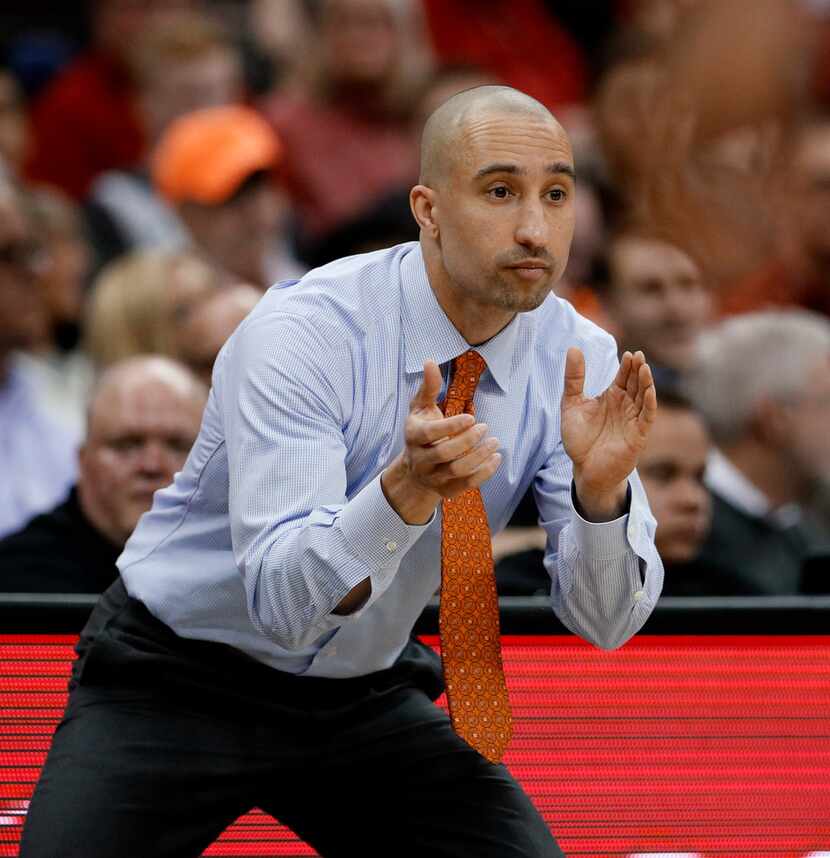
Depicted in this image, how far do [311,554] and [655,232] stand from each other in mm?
3335

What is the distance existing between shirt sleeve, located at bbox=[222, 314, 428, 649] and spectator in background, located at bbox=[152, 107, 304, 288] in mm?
3405

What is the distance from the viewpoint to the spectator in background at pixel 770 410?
487 centimetres

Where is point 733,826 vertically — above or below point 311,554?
below

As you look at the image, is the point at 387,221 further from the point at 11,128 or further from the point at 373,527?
the point at 373,527

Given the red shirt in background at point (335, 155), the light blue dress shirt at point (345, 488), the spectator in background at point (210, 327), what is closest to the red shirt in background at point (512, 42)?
the red shirt in background at point (335, 155)

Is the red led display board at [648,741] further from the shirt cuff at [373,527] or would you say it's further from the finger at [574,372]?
the shirt cuff at [373,527]

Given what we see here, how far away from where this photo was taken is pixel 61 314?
19.4 feet

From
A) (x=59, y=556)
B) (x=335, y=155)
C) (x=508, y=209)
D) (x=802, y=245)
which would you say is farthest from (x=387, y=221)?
(x=508, y=209)

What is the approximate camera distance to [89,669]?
99.2 inches

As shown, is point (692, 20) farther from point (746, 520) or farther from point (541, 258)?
point (541, 258)

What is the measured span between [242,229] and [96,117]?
3.84ft

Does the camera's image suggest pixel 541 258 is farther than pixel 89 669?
No

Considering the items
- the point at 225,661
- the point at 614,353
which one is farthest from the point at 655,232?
the point at 225,661

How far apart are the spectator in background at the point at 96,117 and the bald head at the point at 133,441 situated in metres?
2.79
